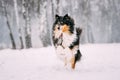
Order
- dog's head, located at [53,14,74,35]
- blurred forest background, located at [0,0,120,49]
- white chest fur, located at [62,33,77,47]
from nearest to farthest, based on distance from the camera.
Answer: dog's head, located at [53,14,74,35] → white chest fur, located at [62,33,77,47] → blurred forest background, located at [0,0,120,49]

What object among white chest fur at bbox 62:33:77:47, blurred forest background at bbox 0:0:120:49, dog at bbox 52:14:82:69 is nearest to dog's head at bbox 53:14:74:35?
dog at bbox 52:14:82:69

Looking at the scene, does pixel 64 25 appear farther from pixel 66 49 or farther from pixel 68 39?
pixel 66 49

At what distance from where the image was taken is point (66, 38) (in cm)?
985

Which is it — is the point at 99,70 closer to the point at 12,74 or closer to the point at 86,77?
the point at 86,77

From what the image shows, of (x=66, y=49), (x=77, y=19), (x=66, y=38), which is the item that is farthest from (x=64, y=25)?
(x=77, y=19)

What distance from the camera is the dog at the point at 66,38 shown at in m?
9.61

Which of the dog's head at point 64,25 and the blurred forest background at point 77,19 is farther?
the blurred forest background at point 77,19

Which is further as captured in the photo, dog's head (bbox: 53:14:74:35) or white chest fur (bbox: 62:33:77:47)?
white chest fur (bbox: 62:33:77:47)

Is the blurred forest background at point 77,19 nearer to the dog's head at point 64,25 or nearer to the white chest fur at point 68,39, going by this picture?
the white chest fur at point 68,39

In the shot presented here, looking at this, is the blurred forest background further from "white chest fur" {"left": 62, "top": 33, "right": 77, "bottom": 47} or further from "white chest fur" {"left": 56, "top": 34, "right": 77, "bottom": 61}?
"white chest fur" {"left": 62, "top": 33, "right": 77, "bottom": 47}

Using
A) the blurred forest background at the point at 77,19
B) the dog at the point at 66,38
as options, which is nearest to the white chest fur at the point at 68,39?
the dog at the point at 66,38

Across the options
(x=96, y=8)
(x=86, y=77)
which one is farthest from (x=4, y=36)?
(x=86, y=77)

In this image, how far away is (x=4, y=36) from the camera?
145 ft

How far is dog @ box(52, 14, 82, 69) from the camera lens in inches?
378
